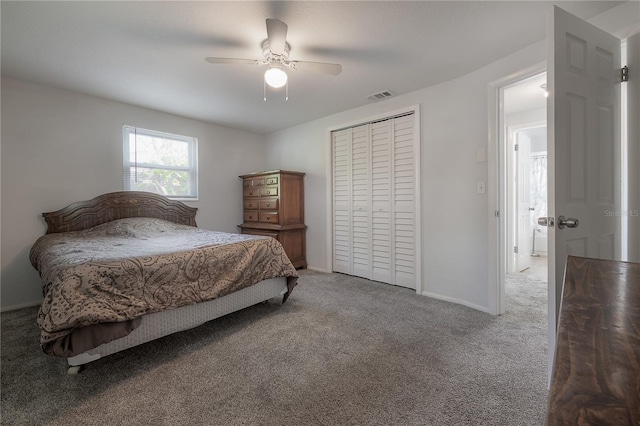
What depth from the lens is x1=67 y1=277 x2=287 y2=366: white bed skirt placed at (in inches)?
65.2

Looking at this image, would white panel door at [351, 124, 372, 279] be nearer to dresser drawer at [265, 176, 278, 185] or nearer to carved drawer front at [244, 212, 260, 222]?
dresser drawer at [265, 176, 278, 185]

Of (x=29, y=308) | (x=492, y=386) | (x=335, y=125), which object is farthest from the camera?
(x=335, y=125)

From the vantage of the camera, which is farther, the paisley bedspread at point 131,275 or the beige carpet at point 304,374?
the paisley bedspread at point 131,275

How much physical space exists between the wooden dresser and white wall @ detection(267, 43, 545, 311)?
1.63m

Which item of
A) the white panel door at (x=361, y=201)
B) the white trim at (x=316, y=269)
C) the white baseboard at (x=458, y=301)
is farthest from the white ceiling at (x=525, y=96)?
the white trim at (x=316, y=269)

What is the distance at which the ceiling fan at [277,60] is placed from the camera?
1877 millimetres

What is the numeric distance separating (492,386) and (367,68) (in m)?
2.60

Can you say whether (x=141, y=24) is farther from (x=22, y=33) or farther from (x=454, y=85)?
(x=454, y=85)

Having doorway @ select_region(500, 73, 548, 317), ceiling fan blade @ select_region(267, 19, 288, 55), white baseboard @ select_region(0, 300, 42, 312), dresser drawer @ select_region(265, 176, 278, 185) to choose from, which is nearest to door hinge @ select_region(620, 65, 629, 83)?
doorway @ select_region(500, 73, 548, 317)

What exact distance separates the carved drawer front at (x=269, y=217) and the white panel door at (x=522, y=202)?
3.53 meters

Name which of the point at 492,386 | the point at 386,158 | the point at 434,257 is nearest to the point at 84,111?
the point at 386,158

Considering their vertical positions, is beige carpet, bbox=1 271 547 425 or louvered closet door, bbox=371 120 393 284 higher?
louvered closet door, bbox=371 120 393 284

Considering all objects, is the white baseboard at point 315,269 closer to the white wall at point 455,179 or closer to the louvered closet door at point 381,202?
the louvered closet door at point 381,202

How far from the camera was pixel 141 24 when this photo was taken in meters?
1.95
